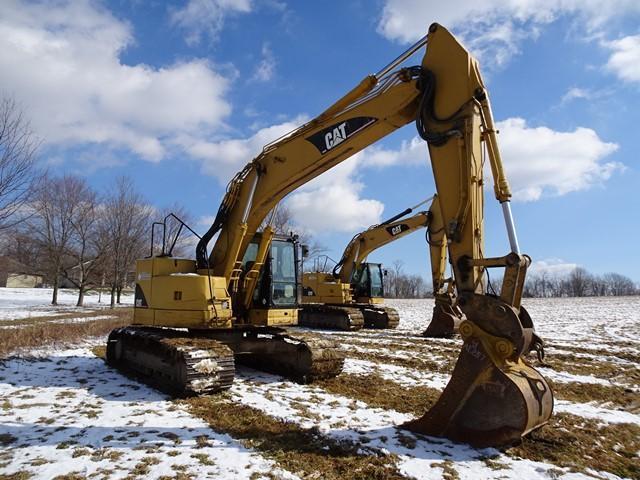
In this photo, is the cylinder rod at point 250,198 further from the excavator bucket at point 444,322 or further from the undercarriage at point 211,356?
the excavator bucket at point 444,322

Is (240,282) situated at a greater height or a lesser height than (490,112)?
lesser

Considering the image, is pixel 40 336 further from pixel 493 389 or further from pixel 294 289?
pixel 493 389

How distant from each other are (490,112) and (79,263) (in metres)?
35.1

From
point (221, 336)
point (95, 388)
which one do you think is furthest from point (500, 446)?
point (95, 388)

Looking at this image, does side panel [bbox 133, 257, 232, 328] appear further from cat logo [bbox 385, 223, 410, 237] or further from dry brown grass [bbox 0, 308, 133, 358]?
cat logo [bbox 385, 223, 410, 237]

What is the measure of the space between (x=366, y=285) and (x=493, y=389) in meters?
15.7

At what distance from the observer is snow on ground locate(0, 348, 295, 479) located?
4.32 m

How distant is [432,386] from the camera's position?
792 centimetres

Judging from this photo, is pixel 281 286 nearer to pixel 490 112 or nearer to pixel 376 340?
pixel 490 112

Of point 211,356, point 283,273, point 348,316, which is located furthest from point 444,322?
point 211,356

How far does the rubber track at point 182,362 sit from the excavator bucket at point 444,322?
9478mm

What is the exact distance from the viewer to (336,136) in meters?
7.39

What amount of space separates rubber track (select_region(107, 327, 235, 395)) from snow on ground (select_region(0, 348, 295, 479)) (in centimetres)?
33

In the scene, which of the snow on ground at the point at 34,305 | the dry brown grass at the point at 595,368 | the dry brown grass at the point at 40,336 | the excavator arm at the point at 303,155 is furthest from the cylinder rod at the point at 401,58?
the snow on ground at the point at 34,305
